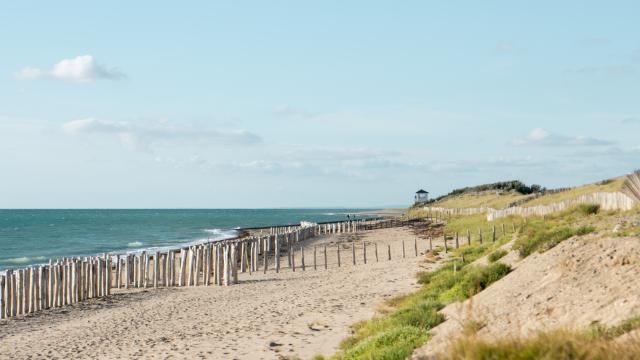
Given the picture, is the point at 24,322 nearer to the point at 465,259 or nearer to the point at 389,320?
the point at 389,320

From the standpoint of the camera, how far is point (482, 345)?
577 cm

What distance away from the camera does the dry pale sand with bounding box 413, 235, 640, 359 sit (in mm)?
9383

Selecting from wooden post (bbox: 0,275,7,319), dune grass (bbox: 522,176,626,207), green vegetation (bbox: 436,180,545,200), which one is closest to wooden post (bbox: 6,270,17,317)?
wooden post (bbox: 0,275,7,319)

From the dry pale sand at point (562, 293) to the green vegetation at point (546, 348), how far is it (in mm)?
2472

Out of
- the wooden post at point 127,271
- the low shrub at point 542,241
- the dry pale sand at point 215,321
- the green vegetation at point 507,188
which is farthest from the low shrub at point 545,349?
the green vegetation at point 507,188

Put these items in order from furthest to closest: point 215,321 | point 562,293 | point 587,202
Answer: point 587,202, point 215,321, point 562,293

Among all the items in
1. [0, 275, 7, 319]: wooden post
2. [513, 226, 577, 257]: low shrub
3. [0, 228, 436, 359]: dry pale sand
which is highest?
[513, 226, 577, 257]: low shrub

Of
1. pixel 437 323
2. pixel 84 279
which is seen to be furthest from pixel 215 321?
pixel 84 279

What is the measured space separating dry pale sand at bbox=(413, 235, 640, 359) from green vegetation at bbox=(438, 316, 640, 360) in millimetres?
2472

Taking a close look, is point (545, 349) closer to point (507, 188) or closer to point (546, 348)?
point (546, 348)

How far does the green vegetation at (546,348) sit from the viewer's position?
18.3ft

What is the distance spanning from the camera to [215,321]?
17.3m

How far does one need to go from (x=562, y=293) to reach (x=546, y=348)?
5685 mm

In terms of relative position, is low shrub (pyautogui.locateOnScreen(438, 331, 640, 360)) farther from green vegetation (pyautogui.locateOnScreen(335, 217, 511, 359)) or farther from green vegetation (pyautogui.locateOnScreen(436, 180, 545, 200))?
green vegetation (pyautogui.locateOnScreen(436, 180, 545, 200))
